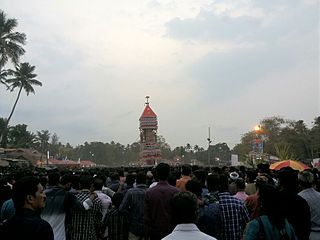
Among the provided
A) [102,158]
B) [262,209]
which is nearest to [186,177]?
[262,209]

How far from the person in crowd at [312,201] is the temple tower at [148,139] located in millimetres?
48780

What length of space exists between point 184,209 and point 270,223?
1.01 metres

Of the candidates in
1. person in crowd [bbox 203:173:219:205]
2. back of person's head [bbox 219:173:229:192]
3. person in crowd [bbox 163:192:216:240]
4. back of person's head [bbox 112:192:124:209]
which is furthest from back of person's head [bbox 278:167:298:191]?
back of person's head [bbox 112:192:124:209]

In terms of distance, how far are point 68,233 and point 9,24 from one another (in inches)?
1553

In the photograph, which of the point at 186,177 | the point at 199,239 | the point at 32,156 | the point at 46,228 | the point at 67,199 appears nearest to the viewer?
the point at 199,239

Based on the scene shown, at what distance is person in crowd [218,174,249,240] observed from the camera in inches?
221

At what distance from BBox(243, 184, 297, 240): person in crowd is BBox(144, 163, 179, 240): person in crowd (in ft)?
7.70

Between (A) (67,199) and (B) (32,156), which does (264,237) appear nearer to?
(A) (67,199)

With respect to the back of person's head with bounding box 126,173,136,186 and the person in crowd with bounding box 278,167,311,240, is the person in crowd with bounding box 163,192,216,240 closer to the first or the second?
the person in crowd with bounding box 278,167,311,240

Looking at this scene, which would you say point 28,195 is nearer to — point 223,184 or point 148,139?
point 223,184

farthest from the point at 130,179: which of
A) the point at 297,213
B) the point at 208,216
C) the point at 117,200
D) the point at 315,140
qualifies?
the point at 315,140

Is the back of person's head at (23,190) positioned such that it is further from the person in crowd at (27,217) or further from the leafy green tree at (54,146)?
the leafy green tree at (54,146)

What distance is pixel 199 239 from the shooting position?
10.0 feet

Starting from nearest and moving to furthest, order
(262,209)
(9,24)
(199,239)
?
1. (199,239)
2. (262,209)
3. (9,24)
